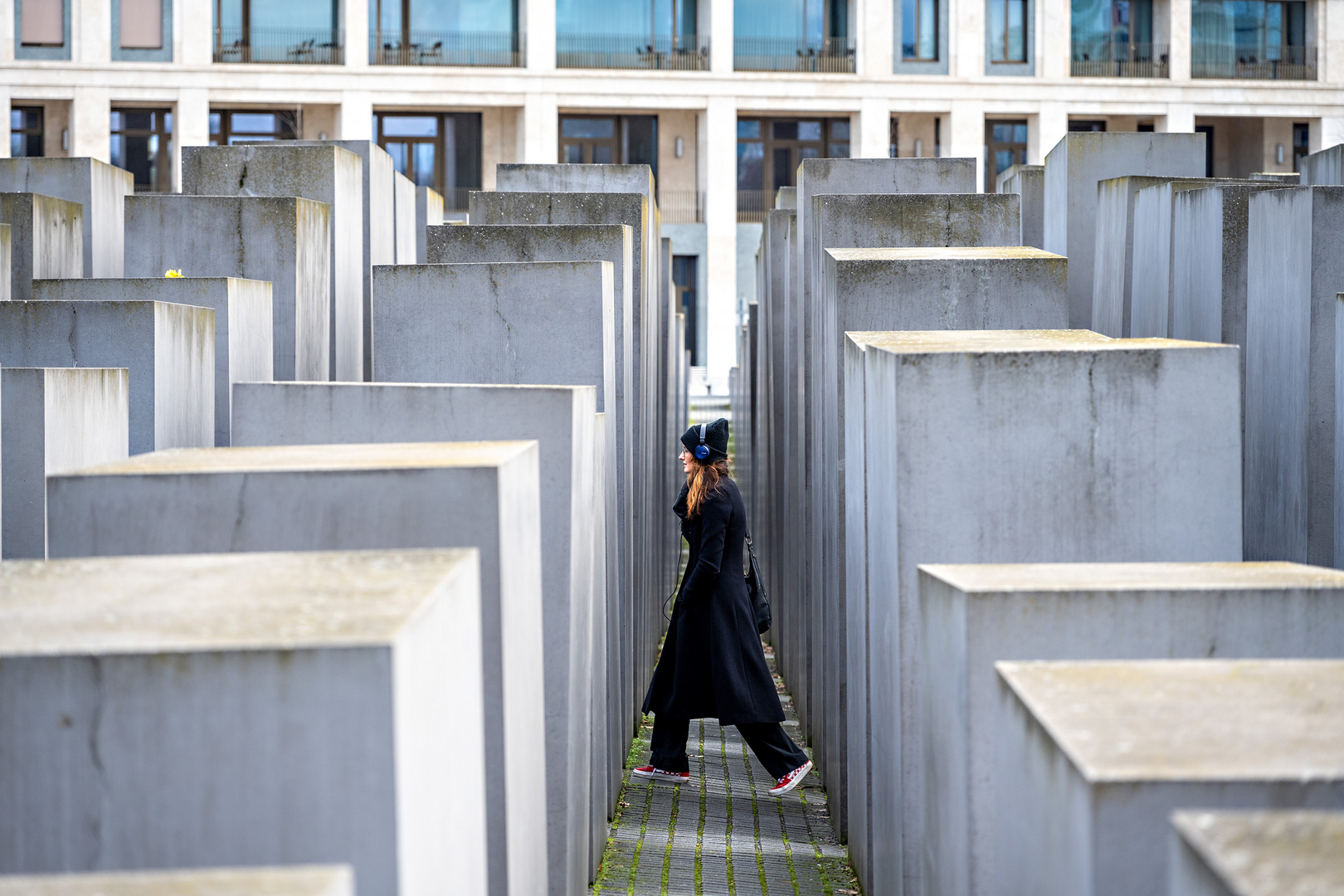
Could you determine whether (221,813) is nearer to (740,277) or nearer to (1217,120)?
(740,277)

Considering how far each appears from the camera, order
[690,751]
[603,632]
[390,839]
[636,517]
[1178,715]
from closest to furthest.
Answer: [390,839]
[1178,715]
[603,632]
[690,751]
[636,517]

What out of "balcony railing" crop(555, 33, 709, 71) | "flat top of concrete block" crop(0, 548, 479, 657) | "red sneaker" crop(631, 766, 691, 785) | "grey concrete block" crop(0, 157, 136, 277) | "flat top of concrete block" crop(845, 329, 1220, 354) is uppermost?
"balcony railing" crop(555, 33, 709, 71)

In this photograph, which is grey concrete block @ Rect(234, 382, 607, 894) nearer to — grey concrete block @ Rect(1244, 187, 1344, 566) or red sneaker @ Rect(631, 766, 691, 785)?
A: red sneaker @ Rect(631, 766, 691, 785)

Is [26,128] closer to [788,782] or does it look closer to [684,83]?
[684,83]

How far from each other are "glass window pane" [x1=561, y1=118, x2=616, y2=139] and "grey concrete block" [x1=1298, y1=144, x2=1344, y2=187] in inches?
944

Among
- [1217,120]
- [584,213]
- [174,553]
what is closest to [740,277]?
[1217,120]

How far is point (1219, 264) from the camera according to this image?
22.0 feet

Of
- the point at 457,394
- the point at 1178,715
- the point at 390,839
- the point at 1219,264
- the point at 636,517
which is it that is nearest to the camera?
the point at 390,839

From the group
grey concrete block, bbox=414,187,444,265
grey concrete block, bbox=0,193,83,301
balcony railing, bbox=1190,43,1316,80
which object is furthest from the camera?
balcony railing, bbox=1190,43,1316,80

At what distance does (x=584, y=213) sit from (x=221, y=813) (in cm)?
668

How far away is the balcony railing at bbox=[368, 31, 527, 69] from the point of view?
3186 centimetres

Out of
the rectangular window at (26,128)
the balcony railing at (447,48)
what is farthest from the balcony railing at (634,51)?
the rectangular window at (26,128)

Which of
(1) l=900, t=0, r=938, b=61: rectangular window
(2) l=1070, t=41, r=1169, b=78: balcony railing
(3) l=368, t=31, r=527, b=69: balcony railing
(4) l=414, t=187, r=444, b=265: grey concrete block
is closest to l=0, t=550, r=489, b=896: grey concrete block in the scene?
(4) l=414, t=187, r=444, b=265: grey concrete block

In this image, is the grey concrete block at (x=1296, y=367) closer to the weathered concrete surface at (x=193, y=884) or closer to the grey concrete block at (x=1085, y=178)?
the grey concrete block at (x=1085, y=178)
